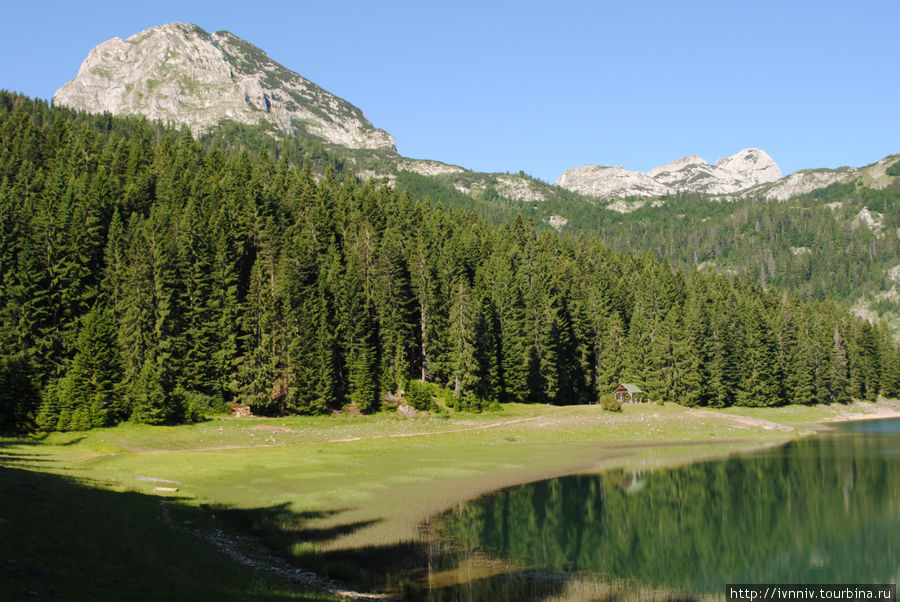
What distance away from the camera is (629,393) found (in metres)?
101

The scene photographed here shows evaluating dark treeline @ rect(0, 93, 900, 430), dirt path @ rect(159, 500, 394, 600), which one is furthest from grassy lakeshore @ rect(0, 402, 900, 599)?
dark treeline @ rect(0, 93, 900, 430)

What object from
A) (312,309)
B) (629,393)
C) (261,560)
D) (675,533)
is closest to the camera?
(261,560)

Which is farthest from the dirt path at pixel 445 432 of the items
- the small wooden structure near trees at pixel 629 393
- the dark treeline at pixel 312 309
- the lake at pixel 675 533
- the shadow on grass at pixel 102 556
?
the shadow on grass at pixel 102 556

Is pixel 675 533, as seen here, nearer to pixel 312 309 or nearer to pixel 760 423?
pixel 312 309

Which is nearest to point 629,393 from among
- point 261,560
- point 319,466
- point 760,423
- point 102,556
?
point 760,423

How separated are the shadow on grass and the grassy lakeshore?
13 cm

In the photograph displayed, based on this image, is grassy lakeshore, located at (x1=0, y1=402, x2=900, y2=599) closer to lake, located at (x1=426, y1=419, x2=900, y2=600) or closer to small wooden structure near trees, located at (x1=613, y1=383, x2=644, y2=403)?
lake, located at (x1=426, y1=419, x2=900, y2=600)

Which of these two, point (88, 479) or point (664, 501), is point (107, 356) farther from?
point (664, 501)

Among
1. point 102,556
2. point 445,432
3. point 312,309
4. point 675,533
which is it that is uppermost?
point 312,309

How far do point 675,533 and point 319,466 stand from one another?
1006 inches

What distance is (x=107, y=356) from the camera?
207 ft

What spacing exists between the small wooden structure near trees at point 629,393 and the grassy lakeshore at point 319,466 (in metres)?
9.45

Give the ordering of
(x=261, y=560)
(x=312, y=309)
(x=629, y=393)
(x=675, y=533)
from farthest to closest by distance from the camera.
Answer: (x=629, y=393) < (x=312, y=309) < (x=675, y=533) < (x=261, y=560)

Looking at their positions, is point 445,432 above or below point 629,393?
below
